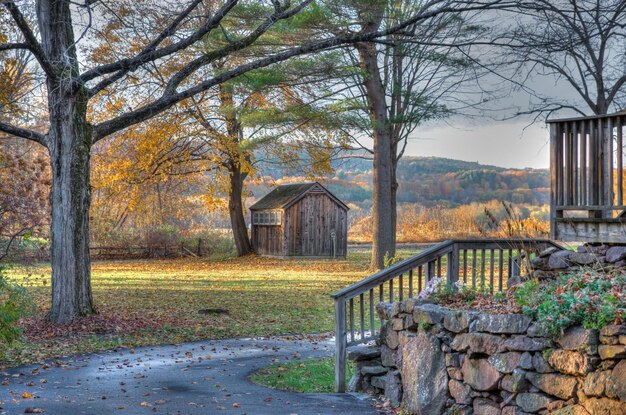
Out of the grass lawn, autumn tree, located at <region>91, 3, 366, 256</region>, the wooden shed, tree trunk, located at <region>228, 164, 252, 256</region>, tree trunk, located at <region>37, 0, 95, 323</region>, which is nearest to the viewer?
the grass lawn

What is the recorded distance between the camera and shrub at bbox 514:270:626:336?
5.84 metres

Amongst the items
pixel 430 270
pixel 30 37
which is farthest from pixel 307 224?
pixel 430 270

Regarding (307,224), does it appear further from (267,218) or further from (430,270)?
(430,270)

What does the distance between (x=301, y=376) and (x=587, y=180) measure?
173 inches

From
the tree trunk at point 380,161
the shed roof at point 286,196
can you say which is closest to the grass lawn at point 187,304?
the tree trunk at point 380,161

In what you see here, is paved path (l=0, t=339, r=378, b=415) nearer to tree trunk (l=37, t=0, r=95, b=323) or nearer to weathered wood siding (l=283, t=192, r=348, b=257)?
tree trunk (l=37, t=0, r=95, b=323)

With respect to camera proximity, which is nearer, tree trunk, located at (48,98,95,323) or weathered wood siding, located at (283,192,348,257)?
tree trunk, located at (48,98,95,323)

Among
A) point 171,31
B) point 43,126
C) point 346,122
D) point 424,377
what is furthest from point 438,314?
point 43,126

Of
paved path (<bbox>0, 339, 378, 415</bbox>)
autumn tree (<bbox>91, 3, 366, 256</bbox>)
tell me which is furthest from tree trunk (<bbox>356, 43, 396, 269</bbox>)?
paved path (<bbox>0, 339, 378, 415</bbox>)

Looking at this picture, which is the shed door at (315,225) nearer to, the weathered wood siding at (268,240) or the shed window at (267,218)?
the weathered wood siding at (268,240)

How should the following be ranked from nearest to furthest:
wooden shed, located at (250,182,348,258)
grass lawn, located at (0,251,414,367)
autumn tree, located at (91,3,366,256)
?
grass lawn, located at (0,251,414,367)
autumn tree, located at (91,3,366,256)
wooden shed, located at (250,182,348,258)

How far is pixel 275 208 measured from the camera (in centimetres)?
3653

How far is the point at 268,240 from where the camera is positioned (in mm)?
37406

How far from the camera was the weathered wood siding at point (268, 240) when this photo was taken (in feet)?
119
